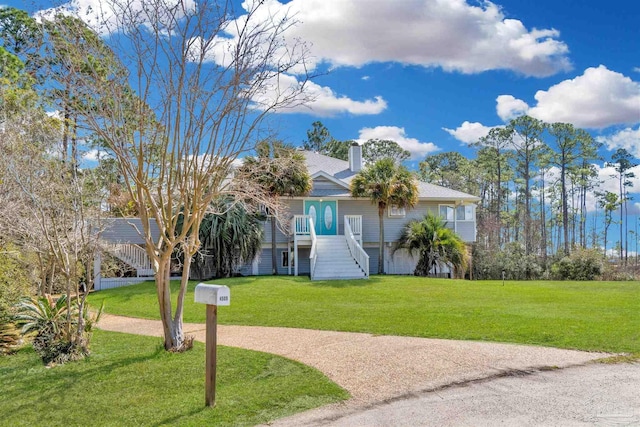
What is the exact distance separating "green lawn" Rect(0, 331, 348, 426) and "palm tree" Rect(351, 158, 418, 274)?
15450mm

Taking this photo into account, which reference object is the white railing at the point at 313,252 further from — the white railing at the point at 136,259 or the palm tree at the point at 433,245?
the white railing at the point at 136,259

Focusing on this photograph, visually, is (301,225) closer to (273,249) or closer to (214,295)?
(273,249)

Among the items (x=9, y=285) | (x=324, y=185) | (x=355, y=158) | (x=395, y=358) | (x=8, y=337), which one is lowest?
(x=395, y=358)

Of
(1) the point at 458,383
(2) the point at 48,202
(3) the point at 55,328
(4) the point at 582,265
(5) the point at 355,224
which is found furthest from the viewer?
(4) the point at 582,265

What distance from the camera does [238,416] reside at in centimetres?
570

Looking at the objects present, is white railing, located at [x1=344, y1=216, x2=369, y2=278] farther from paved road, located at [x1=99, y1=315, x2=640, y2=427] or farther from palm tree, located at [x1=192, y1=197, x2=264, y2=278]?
paved road, located at [x1=99, y1=315, x2=640, y2=427]

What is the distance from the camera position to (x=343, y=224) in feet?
86.0

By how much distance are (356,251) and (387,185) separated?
3.41 meters

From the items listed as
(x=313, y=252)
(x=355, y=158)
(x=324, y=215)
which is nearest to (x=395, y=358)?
(x=313, y=252)

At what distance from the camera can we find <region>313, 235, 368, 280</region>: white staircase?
70.5 ft

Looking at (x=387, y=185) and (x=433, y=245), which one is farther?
(x=433, y=245)

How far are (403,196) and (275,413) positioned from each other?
1799 centimetres

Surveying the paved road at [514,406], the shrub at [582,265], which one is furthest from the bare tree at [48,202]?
the shrub at [582,265]

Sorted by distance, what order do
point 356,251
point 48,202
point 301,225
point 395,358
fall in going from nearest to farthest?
point 395,358, point 48,202, point 356,251, point 301,225
